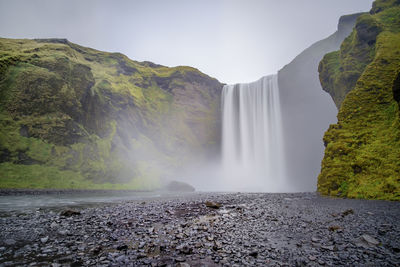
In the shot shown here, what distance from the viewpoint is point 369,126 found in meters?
15.8

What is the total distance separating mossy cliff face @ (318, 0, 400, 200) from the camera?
41.1ft

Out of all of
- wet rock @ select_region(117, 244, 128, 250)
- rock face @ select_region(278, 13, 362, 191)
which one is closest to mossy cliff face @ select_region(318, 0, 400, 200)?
wet rock @ select_region(117, 244, 128, 250)

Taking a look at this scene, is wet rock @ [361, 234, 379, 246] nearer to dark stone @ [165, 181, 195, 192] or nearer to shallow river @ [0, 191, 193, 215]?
shallow river @ [0, 191, 193, 215]

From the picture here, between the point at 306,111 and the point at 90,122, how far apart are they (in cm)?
6043

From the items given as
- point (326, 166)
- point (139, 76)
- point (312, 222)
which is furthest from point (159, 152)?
point (312, 222)

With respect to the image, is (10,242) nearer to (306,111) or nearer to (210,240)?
(210,240)

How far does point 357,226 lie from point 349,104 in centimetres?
1634

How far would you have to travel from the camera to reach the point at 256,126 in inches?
2485

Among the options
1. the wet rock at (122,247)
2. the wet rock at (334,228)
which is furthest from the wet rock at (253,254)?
the wet rock at (122,247)

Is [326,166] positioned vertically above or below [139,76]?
below

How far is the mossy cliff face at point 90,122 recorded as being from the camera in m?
31.8

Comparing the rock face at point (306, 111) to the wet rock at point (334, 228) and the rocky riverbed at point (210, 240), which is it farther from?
the wet rock at point (334, 228)

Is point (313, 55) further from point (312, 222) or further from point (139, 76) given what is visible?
point (312, 222)

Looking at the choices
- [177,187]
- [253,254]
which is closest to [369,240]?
[253,254]
